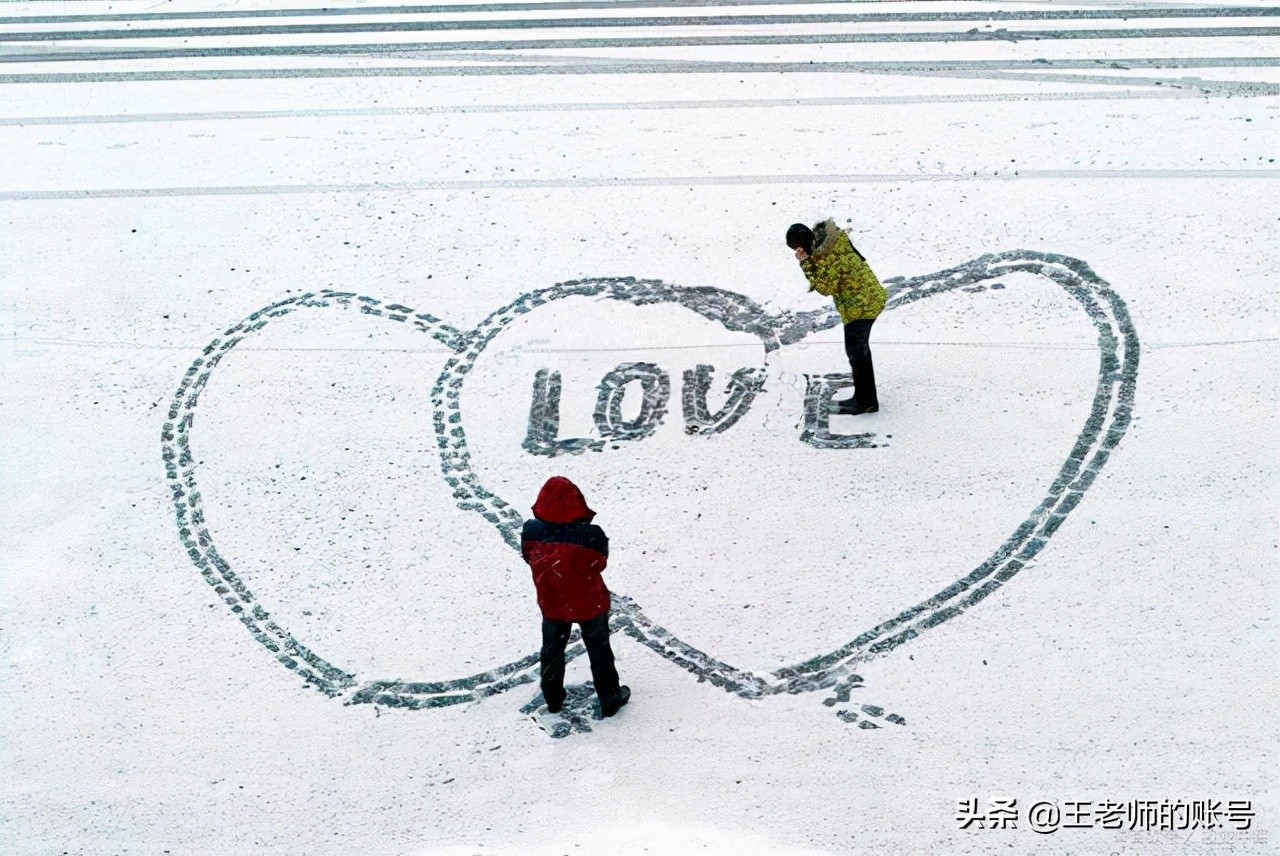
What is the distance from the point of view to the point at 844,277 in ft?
30.2

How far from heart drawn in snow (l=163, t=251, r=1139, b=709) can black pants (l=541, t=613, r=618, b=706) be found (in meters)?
0.35

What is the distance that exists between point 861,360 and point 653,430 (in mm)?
1249

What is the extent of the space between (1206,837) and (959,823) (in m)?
1.00

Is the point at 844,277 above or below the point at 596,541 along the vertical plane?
above

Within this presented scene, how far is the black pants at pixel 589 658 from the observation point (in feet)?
25.0

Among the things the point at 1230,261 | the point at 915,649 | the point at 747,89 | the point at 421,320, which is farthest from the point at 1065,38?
the point at 915,649

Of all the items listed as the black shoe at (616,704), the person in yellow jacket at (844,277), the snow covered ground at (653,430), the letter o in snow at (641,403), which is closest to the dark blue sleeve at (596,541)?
the black shoe at (616,704)

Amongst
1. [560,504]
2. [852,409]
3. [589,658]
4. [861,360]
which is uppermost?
[861,360]

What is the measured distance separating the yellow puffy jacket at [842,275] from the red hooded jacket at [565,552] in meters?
2.42

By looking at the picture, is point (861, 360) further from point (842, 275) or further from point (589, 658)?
point (589, 658)

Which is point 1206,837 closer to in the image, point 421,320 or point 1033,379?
point 1033,379

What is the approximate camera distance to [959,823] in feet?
23.6

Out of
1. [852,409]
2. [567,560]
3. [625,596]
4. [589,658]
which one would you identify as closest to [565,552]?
[567,560]

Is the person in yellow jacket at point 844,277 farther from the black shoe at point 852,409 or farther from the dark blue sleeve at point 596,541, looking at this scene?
the dark blue sleeve at point 596,541
